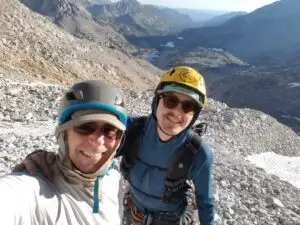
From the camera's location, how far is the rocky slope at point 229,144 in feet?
34.1

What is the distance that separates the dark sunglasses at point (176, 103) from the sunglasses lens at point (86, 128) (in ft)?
5.65

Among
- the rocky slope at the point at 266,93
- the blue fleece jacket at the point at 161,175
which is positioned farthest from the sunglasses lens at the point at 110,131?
the rocky slope at the point at 266,93

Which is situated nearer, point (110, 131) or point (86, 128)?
point (86, 128)

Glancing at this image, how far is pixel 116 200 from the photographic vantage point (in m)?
3.21

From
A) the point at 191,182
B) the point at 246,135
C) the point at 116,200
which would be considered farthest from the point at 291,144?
the point at 116,200

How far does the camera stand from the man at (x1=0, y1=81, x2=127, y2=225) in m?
2.61

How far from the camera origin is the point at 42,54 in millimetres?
41688

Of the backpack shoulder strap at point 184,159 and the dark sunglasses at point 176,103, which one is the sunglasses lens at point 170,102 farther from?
the backpack shoulder strap at point 184,159

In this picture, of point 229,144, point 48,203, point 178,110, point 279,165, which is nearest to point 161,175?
point 178,110

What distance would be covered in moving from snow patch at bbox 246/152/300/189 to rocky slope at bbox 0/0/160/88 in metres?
17.7

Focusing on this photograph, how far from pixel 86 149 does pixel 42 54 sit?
133 feet

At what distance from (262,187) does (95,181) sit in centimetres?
1097

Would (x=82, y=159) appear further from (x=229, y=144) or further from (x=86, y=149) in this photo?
(x=229, y=144)

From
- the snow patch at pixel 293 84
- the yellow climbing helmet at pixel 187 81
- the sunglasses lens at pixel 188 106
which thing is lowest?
the sunglasses lens at pixel 188 106
